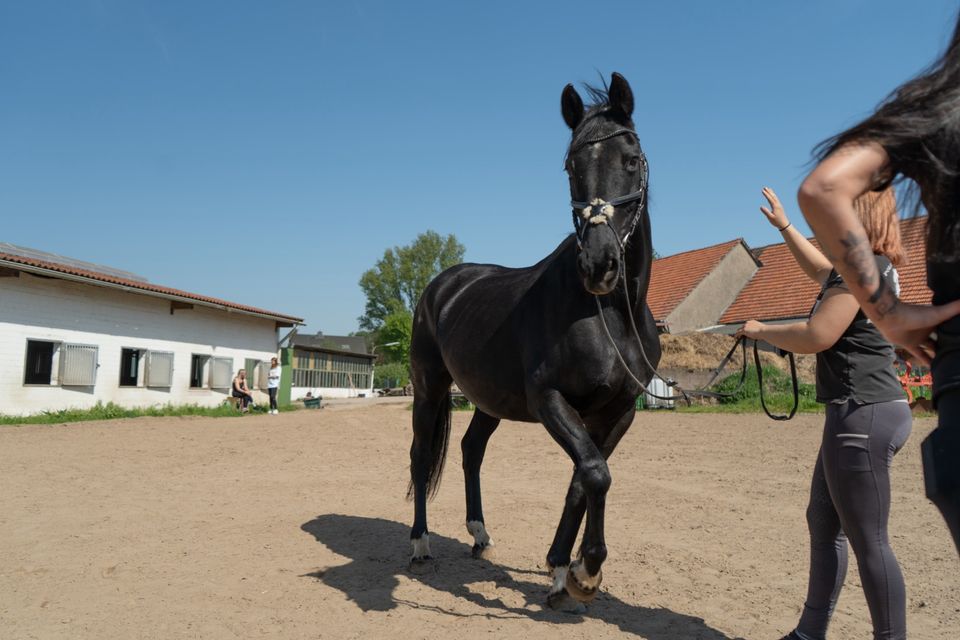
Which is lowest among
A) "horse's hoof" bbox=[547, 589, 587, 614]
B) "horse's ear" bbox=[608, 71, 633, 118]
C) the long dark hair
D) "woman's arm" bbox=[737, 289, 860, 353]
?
"horse's hoof" bbox=[547, 589, 587, 614]

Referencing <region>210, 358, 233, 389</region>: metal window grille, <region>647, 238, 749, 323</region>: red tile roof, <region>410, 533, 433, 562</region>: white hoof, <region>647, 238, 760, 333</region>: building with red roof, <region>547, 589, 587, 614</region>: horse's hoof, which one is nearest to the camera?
<region>547, 589, 587, 614</region>: horse's hoof

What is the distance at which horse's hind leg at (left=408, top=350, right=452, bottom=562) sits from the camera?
211 inches

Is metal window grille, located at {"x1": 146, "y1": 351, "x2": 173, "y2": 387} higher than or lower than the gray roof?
lower

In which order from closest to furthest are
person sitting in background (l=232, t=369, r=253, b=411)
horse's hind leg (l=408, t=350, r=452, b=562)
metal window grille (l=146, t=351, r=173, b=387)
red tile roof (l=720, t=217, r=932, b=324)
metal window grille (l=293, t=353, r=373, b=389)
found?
horse's hind leg (l=408, t=350, r=452, b=562) → metal window grille (l=146, t=351, r=173, b=387) → person sitting in background (l=232, t=369, r=253, b=411) → red tile roof (l=720, t=217, r=932, b=324) → metal window grille (l=293, t=353, r=373, b=389)

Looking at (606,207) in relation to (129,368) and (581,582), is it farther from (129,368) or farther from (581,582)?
(129,368)

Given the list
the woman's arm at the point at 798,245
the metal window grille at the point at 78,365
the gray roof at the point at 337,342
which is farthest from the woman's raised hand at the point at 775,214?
the gray roof at the point at 337,342

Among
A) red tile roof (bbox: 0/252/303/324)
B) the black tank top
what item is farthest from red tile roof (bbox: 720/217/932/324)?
the black tank top

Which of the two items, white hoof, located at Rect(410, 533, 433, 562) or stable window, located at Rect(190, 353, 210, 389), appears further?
stable window, located at Rect(190, 353, 210, 389)

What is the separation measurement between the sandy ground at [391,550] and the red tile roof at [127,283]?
28.7 feet

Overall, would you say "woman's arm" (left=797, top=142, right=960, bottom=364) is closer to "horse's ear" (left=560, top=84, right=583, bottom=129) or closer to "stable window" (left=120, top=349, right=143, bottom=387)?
"horse's ear" (left=560, top=84, right=583, bottom=129)

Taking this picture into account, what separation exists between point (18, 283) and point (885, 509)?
19.9 meters

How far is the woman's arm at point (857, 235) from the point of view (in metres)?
1.40

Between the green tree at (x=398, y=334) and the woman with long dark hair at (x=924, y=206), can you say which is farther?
the green tree at (x=398, y=334)

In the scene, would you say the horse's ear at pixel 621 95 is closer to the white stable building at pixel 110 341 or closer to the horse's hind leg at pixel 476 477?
the horse's hind leg at pixel 476 477
